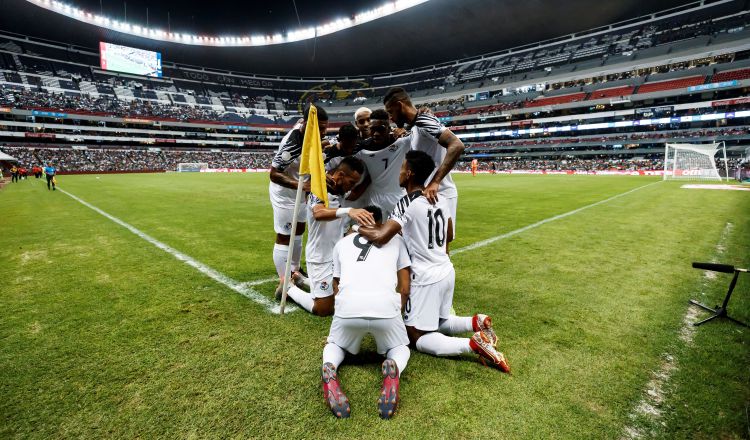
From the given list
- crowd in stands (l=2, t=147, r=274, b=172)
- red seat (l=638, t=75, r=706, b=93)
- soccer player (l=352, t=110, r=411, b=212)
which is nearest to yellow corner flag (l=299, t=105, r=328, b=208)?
soccer player (l=352, t=110, r=411, b=212)

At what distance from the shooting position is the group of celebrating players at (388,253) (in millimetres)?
2611

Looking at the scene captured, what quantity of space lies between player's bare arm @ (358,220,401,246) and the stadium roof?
53.1 metres

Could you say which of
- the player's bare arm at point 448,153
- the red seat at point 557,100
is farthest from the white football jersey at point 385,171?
the red seat at point 557,100

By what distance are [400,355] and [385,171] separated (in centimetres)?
225

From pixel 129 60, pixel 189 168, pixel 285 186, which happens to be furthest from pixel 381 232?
pixel 129 60

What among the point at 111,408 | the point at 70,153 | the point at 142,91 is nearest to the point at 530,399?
the point at 111,408

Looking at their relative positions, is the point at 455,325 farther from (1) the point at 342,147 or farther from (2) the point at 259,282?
(2) the point at 259,282

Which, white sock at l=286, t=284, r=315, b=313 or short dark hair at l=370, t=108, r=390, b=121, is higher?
short dark hair at l=370, t=108, r=390, b=121

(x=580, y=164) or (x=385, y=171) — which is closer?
(x=385, y=171)

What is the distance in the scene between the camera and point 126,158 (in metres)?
58.4

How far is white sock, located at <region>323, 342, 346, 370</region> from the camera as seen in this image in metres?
2.60

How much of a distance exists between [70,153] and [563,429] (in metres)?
71.7

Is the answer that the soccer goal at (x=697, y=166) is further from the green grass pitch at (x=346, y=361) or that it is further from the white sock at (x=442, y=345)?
the white sock at (x=442, y=345)

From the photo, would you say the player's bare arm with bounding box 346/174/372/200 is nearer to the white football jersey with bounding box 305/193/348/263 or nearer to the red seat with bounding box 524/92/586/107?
the white football jersey with bounding box 305/193/348/263
